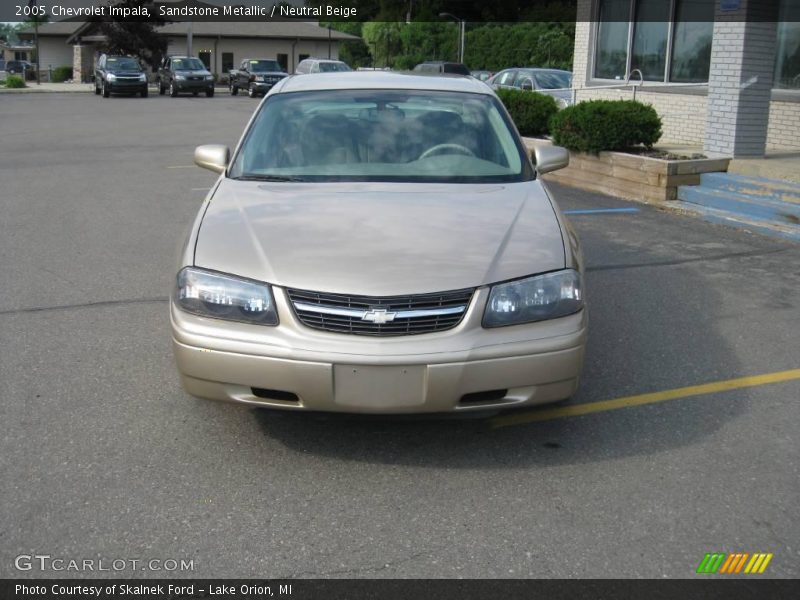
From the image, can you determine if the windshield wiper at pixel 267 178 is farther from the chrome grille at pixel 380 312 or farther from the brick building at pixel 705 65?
the brick building at pixel 705 65

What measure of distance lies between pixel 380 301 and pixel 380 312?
0.15ft

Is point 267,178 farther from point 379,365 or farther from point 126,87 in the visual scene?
point 126,87

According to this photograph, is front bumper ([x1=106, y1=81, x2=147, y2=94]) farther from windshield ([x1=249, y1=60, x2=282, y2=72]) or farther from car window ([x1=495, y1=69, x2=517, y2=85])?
car window ([x1=495, y1=69, x2=517, y2=85])

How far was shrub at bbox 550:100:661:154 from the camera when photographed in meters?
12.2

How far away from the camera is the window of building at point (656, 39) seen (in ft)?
50.7

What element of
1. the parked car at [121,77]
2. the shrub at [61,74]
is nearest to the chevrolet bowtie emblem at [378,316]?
the parked car at [121,77]

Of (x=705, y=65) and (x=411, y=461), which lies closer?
(x=411, y=461)

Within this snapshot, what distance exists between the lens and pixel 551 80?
21828 mm

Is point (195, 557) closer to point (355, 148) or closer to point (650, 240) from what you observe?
point (355, 148)

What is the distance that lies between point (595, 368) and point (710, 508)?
170cm

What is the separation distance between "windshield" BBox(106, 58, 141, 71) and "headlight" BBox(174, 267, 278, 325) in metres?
39.7
